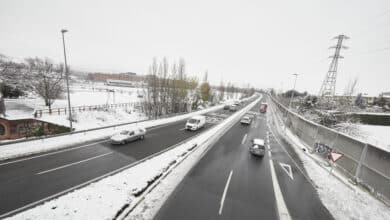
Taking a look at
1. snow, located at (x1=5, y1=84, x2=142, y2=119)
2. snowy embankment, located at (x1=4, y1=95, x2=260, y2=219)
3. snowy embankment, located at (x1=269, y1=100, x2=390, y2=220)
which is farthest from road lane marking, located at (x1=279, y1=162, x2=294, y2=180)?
snow, located at (x1=5, y1=84, x2=142, y2=119)

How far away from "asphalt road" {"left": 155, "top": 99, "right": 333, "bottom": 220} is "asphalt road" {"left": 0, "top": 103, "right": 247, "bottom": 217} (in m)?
5.61

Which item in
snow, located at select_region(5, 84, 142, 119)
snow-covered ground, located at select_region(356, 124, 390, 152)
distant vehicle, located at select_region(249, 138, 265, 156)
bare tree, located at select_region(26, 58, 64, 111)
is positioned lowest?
snow-covered ground, located at select_region(356, 124, 390, 152)

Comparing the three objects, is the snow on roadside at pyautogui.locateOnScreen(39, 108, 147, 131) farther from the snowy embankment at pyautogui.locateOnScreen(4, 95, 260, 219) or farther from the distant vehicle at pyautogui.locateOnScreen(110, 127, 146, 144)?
the snowy embankment at pyautogui.locateOnScreen(4, 95, 260, 219)

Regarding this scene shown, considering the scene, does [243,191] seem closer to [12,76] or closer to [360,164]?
[360,164]

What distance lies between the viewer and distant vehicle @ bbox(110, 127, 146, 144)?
14.7 m

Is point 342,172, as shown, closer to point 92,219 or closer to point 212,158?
point 212,158

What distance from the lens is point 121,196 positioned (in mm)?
7426

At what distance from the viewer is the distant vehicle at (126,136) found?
1466 centimetres

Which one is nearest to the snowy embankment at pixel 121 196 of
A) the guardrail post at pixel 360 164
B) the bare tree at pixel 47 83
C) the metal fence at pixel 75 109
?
the guardrail post at pixel 360 164

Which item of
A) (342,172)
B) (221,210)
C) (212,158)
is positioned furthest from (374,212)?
(212,158)

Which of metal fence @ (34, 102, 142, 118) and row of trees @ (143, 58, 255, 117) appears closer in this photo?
metal fence @ (34, 102, 142, 118)

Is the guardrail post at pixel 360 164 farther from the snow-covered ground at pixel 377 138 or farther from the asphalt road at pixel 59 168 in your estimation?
the asphalt road at pixel 59 168

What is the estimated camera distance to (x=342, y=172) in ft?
37.1

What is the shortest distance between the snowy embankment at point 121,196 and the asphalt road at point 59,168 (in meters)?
1.09
